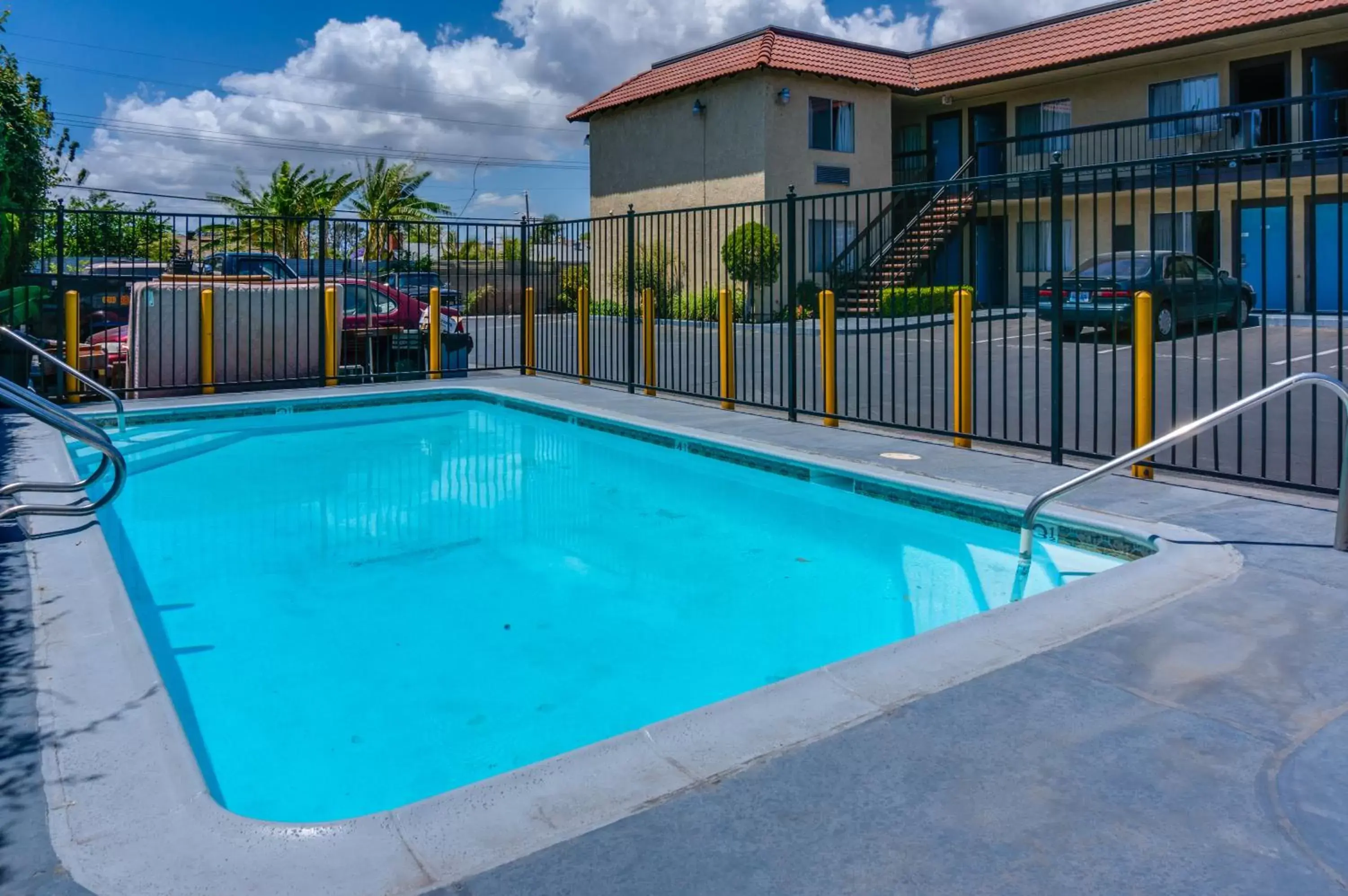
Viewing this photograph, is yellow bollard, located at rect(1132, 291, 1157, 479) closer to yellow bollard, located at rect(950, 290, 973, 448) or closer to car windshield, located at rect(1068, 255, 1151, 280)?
yellow bollard, located at rect(950, 290, 973, 448)

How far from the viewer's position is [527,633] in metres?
6.02

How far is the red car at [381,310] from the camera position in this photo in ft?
52.9

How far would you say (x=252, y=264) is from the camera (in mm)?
20922

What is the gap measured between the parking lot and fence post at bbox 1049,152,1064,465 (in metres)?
0.14

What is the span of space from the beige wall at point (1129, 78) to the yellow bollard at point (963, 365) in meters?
19.8

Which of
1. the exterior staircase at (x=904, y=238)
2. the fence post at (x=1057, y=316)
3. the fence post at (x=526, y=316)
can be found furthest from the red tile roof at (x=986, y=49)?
the fence post at (x=1057, y=316)

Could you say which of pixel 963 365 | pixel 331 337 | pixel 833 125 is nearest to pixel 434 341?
pixel 331 337

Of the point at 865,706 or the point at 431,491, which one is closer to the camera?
the point at 865,706

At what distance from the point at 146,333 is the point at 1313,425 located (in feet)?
41.5

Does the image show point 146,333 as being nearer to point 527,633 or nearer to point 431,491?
point 431,491

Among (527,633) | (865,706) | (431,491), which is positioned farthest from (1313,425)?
(431,491)

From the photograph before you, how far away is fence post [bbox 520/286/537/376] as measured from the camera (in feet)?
54.7

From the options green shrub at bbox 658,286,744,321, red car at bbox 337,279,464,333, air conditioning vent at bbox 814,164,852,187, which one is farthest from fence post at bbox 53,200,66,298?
air conditioning vent at bbox 814,164,852,187

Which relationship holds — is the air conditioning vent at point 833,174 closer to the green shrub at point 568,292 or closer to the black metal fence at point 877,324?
the black metal fence at point 877,324
